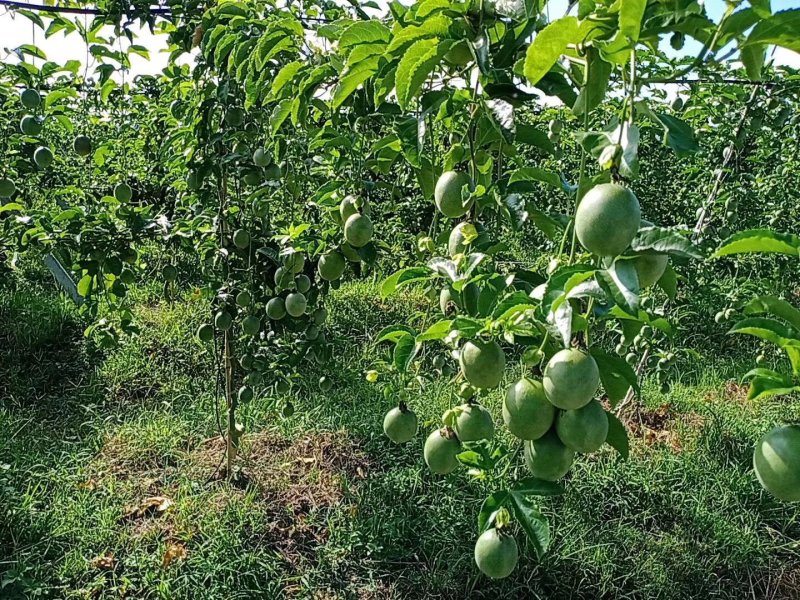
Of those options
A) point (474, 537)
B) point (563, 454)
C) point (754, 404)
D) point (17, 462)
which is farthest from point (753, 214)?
point (17, 462)

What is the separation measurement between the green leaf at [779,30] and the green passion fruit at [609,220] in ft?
0.81

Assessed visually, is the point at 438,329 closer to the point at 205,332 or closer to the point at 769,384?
the point at 769,384

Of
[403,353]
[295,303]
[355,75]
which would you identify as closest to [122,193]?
[295,303]

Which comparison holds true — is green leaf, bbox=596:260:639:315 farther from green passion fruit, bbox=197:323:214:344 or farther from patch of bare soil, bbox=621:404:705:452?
patch of bare soil, bbox=621:404:705:452

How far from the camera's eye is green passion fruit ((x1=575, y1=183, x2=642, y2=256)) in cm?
80

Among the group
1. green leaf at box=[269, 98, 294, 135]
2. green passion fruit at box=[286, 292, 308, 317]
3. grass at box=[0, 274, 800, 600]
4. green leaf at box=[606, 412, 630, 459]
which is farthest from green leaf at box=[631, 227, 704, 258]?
green passion fruit at box=[286, 292, 308, 317]

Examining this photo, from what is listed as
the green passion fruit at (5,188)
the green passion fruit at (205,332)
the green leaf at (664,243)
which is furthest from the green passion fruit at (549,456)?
the green passion fruit at (5,188)

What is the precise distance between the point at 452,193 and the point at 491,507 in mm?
546

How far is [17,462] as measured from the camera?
3322 mm

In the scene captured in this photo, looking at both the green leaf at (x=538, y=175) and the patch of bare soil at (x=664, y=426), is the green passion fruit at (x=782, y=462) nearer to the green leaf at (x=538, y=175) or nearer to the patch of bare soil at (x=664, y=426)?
the green leaf at (x=538, y=175)

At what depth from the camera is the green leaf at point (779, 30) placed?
2.62ft

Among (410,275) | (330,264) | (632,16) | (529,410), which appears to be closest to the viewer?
(632,16)

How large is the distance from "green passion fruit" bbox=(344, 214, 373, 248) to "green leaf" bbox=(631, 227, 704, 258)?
84 cm

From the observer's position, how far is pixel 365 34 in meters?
1.19
